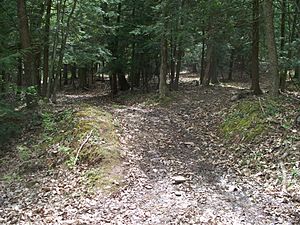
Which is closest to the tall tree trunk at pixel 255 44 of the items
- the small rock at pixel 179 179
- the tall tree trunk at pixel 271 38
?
the tall tree trunk at pixel 271 38

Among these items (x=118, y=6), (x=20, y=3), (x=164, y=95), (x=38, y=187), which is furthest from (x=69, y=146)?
(x=118, y=6)

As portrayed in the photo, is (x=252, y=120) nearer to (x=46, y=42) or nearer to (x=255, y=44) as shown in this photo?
(x=255, y=44)

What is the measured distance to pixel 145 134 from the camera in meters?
10.3

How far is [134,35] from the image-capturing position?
20.0 metres

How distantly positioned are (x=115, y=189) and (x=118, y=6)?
15.9 m

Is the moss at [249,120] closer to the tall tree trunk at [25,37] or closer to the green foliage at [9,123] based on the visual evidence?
the green foliage at [9,123]

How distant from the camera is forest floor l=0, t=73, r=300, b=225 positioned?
18.9 feet

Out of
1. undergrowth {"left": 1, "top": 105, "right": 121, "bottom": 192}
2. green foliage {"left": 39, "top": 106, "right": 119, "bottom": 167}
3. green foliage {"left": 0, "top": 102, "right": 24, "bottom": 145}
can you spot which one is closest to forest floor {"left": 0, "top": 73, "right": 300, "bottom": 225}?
undergrowth {"left": 1, "top": 105, "right": 121, "bottom": 192}

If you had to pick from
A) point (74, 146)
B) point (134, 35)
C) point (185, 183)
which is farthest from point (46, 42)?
point (185, 183)

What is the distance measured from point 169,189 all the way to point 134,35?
48.0 ft

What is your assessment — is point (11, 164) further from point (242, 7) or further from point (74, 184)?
point (242, 7)

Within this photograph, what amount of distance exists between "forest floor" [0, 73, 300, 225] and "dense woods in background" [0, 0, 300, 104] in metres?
3.45

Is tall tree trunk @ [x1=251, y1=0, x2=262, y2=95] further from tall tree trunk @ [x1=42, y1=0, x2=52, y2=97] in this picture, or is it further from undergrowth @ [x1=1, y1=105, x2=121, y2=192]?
tall tree trunk @ [x1=42, y1=0, x2=52, y2=97]

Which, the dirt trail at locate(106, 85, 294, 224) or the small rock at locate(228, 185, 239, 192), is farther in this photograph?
the small rock at locate(228, 185, 239, 192)
